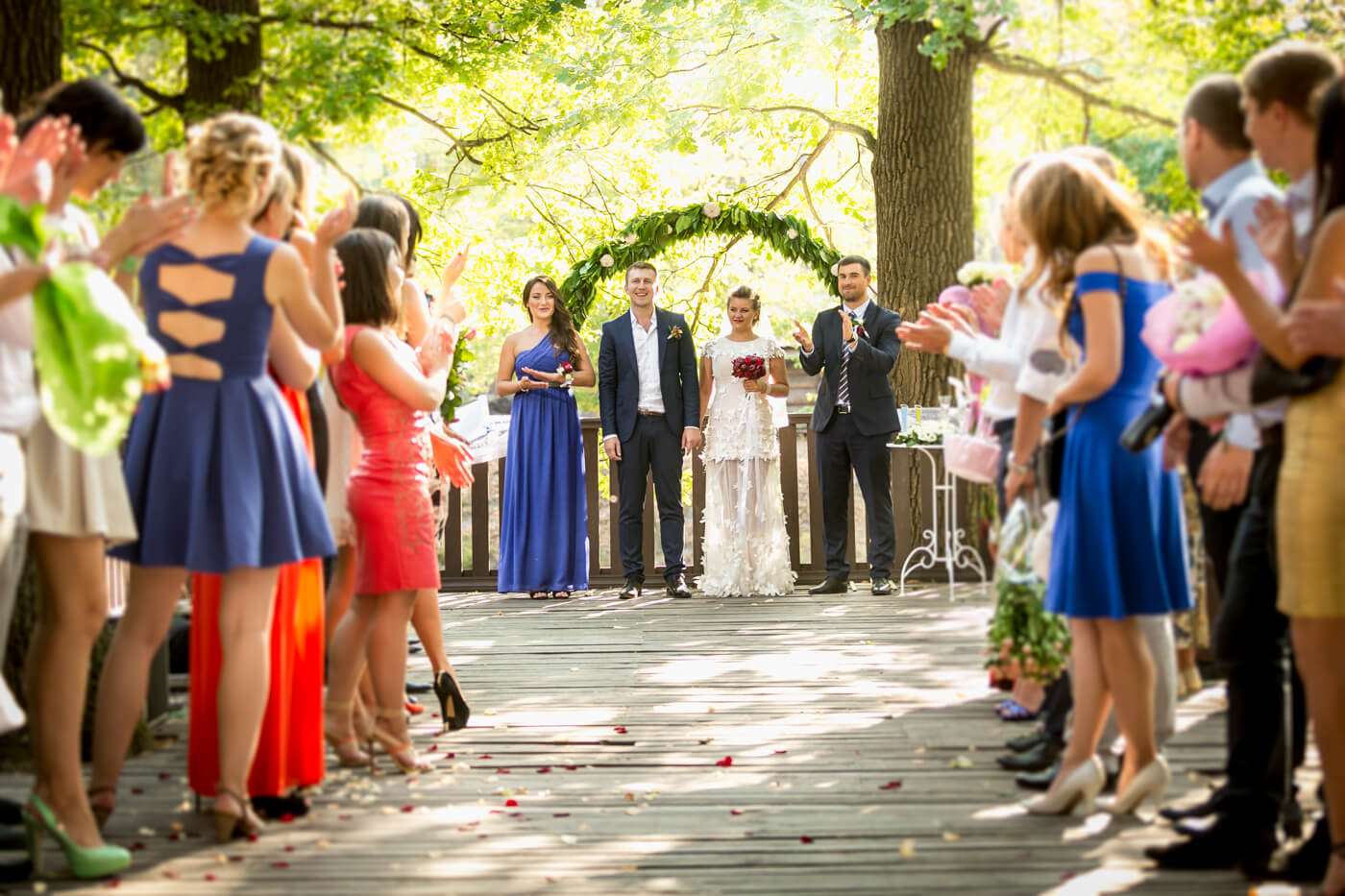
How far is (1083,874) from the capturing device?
9.57 ft

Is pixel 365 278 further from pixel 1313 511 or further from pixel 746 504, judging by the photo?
pixel 746 504

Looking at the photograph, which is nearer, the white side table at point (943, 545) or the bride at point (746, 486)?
the white side table at point (943, 545)

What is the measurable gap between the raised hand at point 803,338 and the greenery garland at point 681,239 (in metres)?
1.15

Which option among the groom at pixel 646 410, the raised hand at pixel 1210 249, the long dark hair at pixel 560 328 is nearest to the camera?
the raised hand at pixel 1210 249

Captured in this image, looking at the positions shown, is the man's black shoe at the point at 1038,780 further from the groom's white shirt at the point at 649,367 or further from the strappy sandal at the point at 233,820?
the groom's white shirt at the point at 649,367

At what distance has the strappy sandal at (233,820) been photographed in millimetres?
3277

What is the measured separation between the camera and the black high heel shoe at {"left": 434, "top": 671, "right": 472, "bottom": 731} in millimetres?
4523

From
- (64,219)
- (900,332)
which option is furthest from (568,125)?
(64,219)

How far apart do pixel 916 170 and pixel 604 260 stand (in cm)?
231

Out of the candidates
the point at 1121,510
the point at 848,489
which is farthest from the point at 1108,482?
the point at 848,489

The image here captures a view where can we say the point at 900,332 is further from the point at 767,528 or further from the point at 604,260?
the point at 604,260

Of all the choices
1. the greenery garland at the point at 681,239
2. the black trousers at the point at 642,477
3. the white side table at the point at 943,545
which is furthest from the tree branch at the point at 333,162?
the greenery garland at the point at 681,239

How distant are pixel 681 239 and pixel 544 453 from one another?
192 cm

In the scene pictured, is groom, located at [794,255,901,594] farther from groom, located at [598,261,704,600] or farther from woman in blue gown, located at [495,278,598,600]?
woman in blue gown, located at [495,278,598,600]
